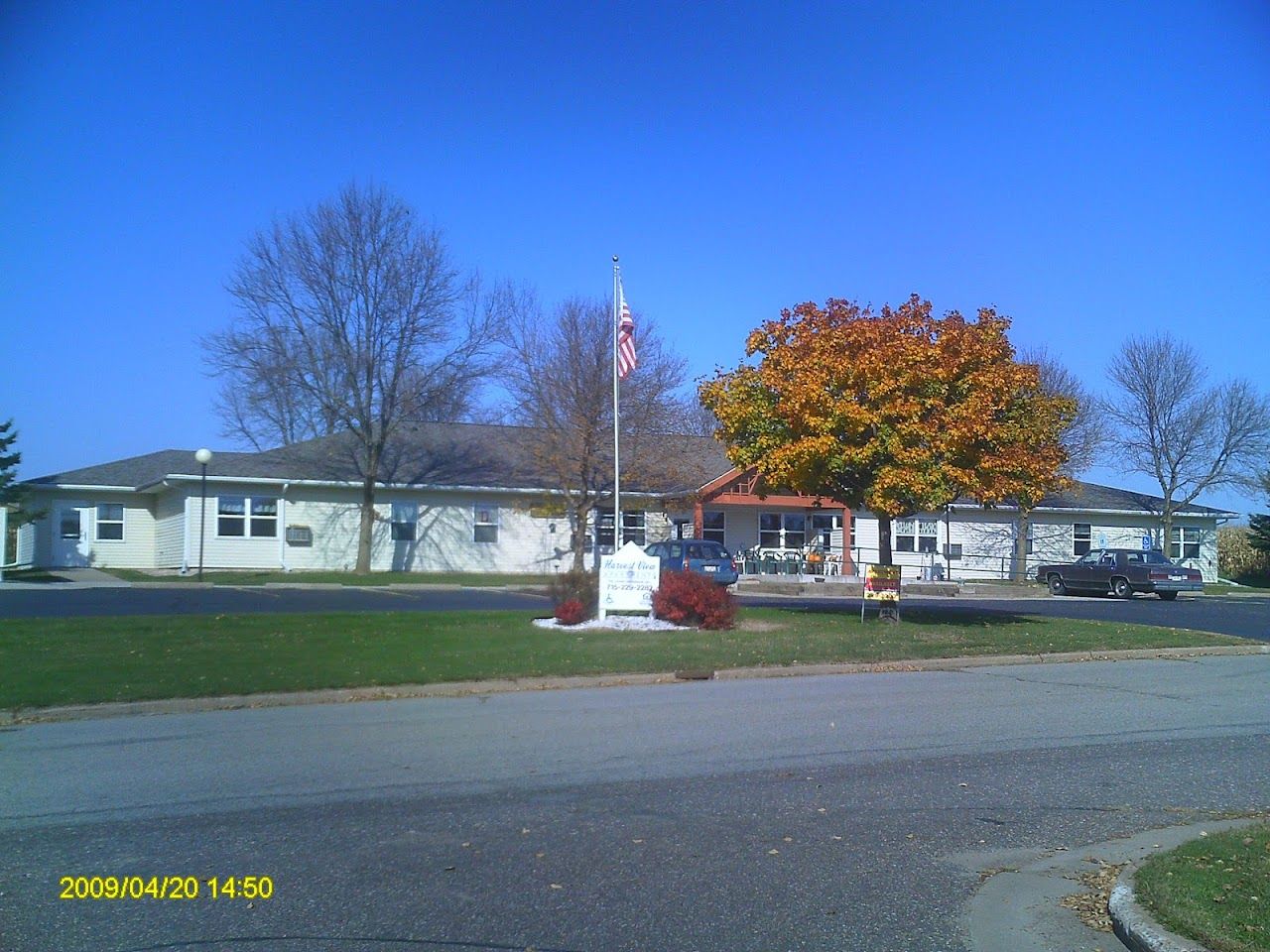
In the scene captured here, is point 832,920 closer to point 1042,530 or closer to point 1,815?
point 1,815

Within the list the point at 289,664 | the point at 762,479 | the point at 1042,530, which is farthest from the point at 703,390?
the point at 1042,530

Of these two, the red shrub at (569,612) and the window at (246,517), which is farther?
the window at (246,517)

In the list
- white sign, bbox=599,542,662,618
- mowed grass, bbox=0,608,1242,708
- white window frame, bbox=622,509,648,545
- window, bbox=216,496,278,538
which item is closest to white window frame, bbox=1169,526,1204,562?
white window frame, bbox=622,509,648,545

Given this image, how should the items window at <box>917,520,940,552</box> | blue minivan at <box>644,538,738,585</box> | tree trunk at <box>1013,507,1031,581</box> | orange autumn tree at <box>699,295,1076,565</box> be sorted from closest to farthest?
orange autumn tree at <box>699,295,1076,565</box> → blue minivan at <box>644,538,738,585</box> → tree trunk at <box>1013,507,1031,581</box> → window at <box>917,520,940,552</box>

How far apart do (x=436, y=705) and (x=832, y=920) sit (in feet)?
25.2

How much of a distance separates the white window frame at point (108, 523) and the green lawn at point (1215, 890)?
3886 cm

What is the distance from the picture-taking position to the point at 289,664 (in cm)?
1484

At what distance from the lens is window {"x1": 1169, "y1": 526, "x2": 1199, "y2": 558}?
47.5m

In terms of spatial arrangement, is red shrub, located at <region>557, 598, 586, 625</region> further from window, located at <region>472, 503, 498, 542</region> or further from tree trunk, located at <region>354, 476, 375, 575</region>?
window, located at <region>472, 503, 498, 542</region>

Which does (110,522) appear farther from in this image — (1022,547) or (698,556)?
(1022,547)

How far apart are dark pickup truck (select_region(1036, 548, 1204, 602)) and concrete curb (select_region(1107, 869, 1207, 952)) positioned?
31881 millimetres

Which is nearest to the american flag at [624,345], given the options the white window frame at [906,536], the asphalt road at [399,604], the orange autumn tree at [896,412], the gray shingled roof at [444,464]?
the orange autumn tree at [896,412]

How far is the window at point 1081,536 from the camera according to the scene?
4622 cm

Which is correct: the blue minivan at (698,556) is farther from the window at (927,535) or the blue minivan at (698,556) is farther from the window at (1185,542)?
the window at (1185,542)
